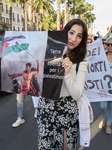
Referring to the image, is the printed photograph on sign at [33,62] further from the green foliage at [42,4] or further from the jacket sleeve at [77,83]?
the green foliage at [42,4]

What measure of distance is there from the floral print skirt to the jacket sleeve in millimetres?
139

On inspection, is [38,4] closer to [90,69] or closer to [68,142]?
[90,69]

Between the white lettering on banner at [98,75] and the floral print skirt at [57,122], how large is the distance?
6.96ft

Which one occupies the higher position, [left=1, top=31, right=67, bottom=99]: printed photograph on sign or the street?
Result: [left=1, top=31, right=67, bottom=99]: printed photograph on sign

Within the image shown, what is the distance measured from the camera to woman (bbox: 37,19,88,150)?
1753 millimetres

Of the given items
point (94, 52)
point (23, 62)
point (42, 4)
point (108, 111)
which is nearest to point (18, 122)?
point (108, 111)

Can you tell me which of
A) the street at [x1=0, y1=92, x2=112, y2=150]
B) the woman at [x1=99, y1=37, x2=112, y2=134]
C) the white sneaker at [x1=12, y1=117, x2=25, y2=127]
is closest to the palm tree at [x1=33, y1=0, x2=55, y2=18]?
the street at [x1=0, y1=92, x2=112, y2=150]

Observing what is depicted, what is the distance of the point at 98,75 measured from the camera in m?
3.99

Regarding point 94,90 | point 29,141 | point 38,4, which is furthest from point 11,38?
point 38,4

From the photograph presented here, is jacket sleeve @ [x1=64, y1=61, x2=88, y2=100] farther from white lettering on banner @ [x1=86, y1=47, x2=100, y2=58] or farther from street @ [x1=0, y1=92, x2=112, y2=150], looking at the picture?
white lettering on banner @ [x1=86, y1=47, x2=100, y2=58]

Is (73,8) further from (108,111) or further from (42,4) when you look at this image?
(108,111)

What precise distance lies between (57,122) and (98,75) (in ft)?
7.82

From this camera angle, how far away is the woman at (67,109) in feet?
5.75

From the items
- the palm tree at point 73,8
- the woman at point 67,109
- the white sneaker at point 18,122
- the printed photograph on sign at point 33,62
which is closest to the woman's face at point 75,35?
the woman at point 67,109
